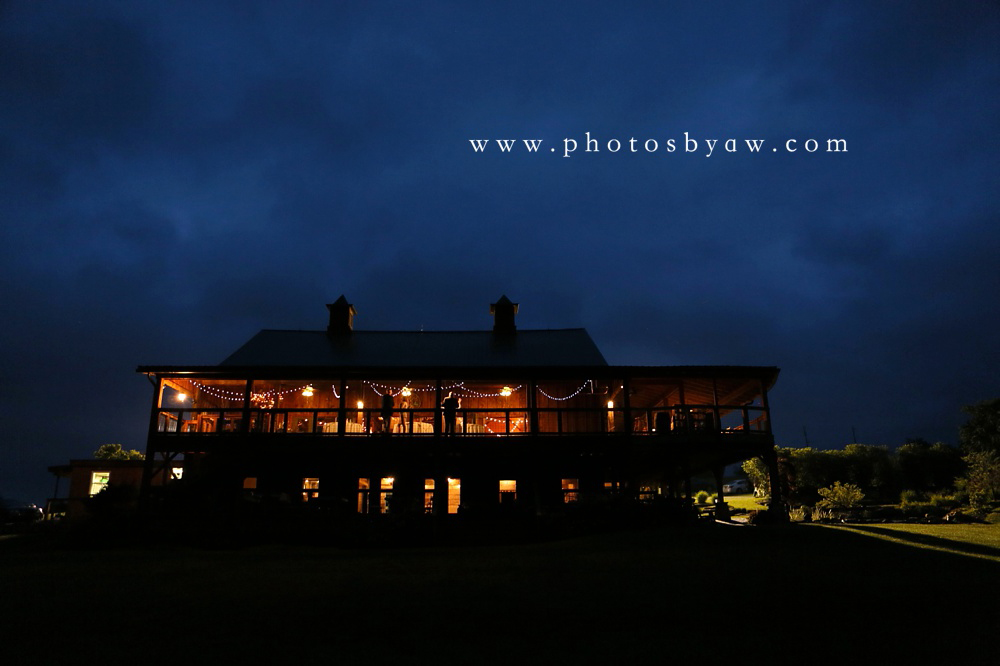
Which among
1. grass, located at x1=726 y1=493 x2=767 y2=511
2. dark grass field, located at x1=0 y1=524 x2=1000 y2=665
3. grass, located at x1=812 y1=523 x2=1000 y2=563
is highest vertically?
grass, located at x1=812 y1=523 x2=1000 y2=563

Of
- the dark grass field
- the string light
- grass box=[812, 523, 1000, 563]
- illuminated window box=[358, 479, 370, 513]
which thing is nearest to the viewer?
the dark grass field

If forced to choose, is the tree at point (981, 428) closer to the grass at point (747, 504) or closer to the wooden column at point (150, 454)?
the grass at point (747, 504)

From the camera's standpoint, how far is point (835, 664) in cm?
666

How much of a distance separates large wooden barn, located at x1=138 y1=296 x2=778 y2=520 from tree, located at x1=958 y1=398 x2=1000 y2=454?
4816cm

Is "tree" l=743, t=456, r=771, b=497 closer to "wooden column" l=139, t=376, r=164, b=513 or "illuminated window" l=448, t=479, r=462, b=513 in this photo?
"illuminated window" l=448, t=479, r=462, b=513

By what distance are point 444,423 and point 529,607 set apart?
1335 cm

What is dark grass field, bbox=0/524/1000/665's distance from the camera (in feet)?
23.2

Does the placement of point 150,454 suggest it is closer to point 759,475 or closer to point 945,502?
point 945,502

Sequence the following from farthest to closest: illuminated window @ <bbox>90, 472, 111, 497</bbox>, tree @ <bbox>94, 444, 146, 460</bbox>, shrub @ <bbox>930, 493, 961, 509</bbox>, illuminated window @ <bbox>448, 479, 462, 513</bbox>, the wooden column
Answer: tree @ <bbox>94, 444, 146, 460</bbox>, shrub @ <bbox>930, 493, 961, 509</bbox>, illuminated window @ <bbox>90, 472, 111, 497</bbox>, illuminated window @ <bbox>448, 479, 462, 513</bbox>, the wooden column

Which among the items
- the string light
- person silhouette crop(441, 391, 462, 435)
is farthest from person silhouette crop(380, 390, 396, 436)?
the string light

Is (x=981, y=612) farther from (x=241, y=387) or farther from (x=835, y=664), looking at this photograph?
(x=241, y=387)

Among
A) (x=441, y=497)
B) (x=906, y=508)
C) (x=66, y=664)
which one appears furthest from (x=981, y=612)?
→ (x=906, y=508)

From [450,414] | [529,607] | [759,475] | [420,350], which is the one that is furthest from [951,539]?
[759,475]

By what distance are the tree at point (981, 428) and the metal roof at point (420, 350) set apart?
170 feet
